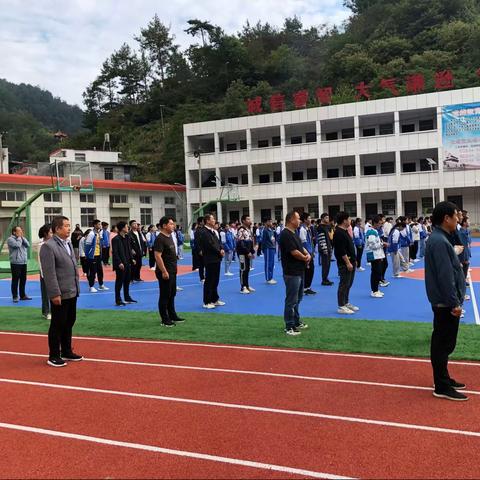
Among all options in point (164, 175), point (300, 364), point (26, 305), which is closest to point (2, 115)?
point (164, 175)

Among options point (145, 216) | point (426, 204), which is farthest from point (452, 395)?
point (145, 216)

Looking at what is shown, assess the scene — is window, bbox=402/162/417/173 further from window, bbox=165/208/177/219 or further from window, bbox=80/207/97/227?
window, bbox=80/207/97/227

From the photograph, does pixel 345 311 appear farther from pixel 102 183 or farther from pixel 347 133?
pixel 347 133

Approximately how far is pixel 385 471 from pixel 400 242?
11303 millimetres

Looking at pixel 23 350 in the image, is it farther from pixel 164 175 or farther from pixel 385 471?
pixel 164 175

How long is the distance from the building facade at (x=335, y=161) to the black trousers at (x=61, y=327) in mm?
32963

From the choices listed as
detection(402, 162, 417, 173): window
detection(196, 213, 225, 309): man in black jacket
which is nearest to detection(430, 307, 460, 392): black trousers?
detection(196, 213, 225, 309): man in black jacket

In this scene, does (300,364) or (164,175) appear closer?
(300,364)

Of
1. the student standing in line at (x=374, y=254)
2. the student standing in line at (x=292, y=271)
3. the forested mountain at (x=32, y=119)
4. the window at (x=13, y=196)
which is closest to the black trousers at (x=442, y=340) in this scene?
the student standing in line at (x=292, y=271)

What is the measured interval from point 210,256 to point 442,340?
18.7 feet

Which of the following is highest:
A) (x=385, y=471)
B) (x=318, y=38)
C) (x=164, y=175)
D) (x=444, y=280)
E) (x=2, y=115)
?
(x=318, y=38)

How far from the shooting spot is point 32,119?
272 feet

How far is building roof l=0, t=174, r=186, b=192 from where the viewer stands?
35531mm

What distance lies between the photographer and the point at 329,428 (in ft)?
13.4
